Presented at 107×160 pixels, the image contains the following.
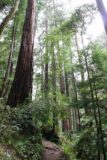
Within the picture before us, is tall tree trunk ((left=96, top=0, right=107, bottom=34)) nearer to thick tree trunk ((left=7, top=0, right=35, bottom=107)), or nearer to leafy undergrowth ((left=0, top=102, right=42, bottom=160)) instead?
leafy undergrowth ((left=0, top=102, right=42, bottom=160))

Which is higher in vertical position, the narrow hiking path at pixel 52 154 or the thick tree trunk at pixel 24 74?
the thick tree trunk at pixel 24 74

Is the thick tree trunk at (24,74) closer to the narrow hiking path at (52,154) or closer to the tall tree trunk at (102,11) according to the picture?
the narrow hiking path at (52,154)

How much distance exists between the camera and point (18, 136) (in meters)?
7.76

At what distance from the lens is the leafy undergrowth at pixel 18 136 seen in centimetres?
664

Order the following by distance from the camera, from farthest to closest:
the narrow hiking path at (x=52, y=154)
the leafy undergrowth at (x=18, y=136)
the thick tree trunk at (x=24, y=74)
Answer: the thick tree trunk at (x=24, y=74) → the narrow hiking path at (x=52, y=154) → the leafy undergrowth at (x=18, y=136)

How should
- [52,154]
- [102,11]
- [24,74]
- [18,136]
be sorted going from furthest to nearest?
[24,74] < [52,154] < [18,136] < [102,11]

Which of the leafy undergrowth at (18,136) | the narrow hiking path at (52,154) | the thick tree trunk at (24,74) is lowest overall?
the narrow hiking path at (52,154)

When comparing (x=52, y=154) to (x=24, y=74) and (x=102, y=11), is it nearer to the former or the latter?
(x=24, y=74)

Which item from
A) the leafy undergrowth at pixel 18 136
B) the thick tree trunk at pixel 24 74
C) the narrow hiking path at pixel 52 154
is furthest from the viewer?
the thick tree trunk at pixel 24 74

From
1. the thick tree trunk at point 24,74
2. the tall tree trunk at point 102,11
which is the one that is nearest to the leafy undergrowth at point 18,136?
the thick tree trunk at point 24,74

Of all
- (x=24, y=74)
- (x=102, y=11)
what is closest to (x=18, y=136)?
(x=24, y=74)

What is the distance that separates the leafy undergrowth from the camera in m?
6.64

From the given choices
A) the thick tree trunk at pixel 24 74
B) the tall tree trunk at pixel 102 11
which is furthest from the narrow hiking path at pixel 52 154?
the tall tree trunk at pixel 102 11

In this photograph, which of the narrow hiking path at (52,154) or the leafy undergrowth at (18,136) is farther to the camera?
the narrow hiking path at (52,154)
